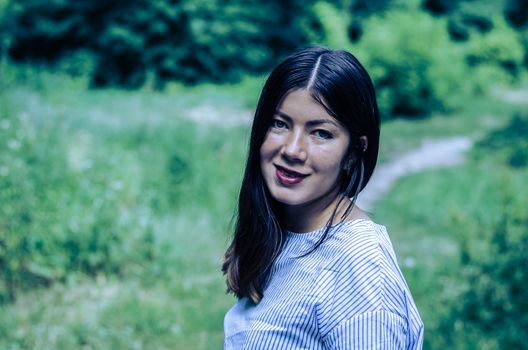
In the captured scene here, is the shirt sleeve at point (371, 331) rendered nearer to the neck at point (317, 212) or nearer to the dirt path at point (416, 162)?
the neck at point (317, 212)

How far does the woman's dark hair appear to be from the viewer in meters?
1.46

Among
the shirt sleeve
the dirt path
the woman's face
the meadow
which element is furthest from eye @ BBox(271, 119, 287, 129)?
the dirt path

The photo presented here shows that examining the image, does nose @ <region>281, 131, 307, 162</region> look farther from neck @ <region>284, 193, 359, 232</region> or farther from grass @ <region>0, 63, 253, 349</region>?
grass @ <region>0, 63, 253, 349</region>

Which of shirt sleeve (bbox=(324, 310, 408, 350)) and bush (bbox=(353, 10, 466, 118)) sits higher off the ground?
shirt sleeve (bbox=(324, 310, 408, 350))

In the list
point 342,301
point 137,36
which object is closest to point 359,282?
point 342,301

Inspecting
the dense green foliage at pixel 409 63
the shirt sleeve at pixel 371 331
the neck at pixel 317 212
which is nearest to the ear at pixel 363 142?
the neck at pixel 317 212

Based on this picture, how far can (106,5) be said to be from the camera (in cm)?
1983

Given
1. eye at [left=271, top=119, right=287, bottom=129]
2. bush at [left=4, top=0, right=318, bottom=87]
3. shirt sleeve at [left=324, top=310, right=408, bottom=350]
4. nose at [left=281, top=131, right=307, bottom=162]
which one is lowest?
bush at [left=4, top=0, right=318, bottom=87]

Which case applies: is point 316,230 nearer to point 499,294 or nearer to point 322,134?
point 322,134

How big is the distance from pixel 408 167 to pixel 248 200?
28.7 ft

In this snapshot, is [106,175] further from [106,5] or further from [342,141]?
[106,5]

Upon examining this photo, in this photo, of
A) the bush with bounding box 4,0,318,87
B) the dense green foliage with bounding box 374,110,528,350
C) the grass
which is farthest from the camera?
the bush with bounding box 4,0,318,87

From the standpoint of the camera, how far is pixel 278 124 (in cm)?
153

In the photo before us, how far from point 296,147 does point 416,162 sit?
9.48 metres
